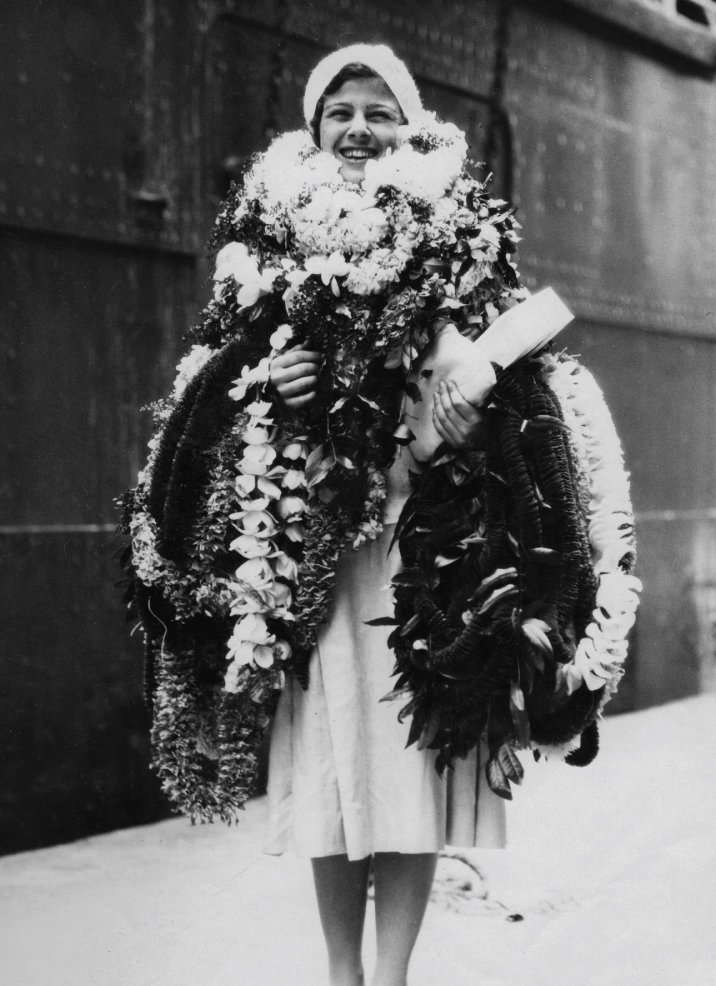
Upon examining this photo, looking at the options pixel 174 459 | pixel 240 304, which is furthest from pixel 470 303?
pixel 174 459

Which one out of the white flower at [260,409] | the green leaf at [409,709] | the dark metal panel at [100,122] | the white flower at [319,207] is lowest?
the green leaf at [409,709]

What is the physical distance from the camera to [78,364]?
361 cm

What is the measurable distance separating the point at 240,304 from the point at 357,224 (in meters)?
0.30

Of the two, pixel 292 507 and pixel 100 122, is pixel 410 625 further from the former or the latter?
pixel 100 122

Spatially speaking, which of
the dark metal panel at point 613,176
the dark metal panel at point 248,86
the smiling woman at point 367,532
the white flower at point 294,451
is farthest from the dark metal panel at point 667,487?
the white flower at point 294,451

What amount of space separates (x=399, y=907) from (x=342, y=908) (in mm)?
124

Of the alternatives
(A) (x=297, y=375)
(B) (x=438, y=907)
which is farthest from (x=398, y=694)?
(B) (x=438, y=907)

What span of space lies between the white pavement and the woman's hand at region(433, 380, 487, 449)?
167 centimetres

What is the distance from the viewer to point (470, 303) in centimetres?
204

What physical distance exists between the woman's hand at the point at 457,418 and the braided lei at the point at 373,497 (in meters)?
0.03

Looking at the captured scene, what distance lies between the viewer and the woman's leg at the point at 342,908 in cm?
212

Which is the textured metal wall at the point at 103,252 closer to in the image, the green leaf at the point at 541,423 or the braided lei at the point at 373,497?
the braided lei at the point at 373,497

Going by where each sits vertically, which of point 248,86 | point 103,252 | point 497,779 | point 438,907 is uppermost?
point 248,86

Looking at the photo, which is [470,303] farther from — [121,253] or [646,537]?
[646,537]
